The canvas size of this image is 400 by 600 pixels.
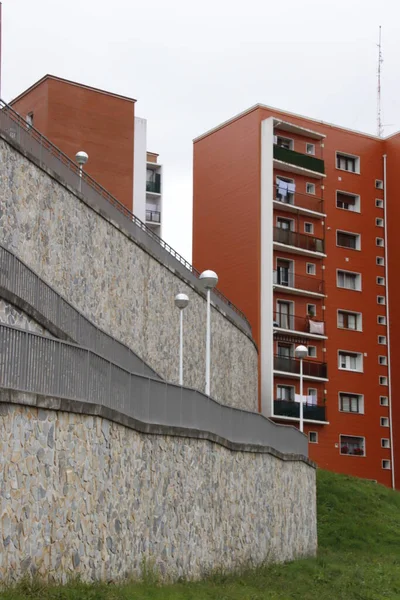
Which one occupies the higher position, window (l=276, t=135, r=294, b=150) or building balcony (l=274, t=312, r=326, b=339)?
window (l=276, t=135, r=294, b=150)

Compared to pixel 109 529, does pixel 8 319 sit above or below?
above

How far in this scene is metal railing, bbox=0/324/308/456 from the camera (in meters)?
18.0

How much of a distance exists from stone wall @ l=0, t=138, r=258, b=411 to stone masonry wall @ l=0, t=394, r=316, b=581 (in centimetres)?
656

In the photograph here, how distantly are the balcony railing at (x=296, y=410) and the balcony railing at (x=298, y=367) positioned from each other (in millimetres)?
1698

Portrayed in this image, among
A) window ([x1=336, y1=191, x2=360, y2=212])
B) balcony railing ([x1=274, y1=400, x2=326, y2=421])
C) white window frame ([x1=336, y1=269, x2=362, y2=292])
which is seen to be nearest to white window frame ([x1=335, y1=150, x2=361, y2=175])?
window ([x1=336, y1=191, x2=360, y2=212])

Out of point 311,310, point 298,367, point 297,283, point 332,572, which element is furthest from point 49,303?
point 311,310

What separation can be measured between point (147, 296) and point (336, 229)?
86.9ft

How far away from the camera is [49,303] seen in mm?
25203

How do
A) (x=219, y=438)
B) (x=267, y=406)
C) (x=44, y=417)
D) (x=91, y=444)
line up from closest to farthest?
(x=44, y=417)
(x=91, y=444)
(x=219, y=438)
(x=267, y=406)

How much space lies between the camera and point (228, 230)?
6225cm

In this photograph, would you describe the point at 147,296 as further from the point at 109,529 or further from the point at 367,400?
the point at 367,400

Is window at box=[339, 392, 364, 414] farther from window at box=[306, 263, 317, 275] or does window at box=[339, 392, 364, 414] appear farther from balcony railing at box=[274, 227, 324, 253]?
balcony railing at box=[274, 227, 324, 253]

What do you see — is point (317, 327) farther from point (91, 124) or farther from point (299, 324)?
point (91, 124)

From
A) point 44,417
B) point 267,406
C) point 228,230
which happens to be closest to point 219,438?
point 44,417
